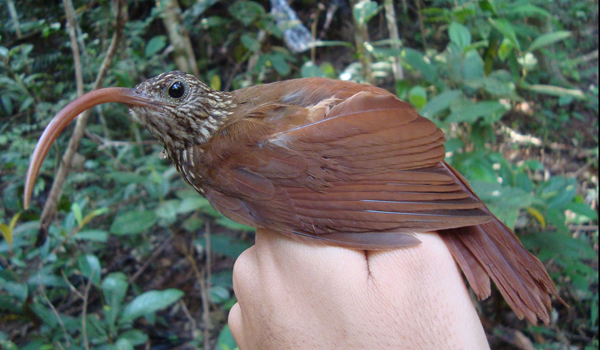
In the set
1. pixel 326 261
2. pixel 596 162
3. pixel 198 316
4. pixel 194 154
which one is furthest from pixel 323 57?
pixel 326 261

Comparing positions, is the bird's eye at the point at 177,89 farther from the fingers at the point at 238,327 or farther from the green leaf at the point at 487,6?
the green leaf at the point at 487,6

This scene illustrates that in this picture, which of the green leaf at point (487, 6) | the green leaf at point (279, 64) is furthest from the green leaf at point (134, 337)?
the green leaf at point (487, 6)

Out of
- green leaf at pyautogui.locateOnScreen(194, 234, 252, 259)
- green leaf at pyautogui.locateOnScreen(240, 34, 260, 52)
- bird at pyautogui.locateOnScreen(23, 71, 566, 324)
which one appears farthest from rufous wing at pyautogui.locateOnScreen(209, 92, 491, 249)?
green leaf at pyautogui.locateOnScreen(240, 34, 260, 52)

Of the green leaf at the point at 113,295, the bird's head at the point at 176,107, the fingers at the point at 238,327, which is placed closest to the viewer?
the bird's head at the point at 176,107

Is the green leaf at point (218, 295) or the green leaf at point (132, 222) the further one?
the green leaf at point (218, 295)

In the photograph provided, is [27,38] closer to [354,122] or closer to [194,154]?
[194,154]

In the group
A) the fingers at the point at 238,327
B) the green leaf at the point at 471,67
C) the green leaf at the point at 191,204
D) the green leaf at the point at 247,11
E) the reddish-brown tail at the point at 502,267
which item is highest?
the green leaf at the point at 247,11

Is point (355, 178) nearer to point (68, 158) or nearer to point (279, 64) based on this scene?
point (68, 158)

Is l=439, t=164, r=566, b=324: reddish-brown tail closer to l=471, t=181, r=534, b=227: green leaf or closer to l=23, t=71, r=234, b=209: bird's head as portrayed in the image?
l=471, t=181, r=534, b=227: green leaf

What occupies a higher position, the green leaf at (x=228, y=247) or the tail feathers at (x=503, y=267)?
the tail feathers at (x=503, y=267)
